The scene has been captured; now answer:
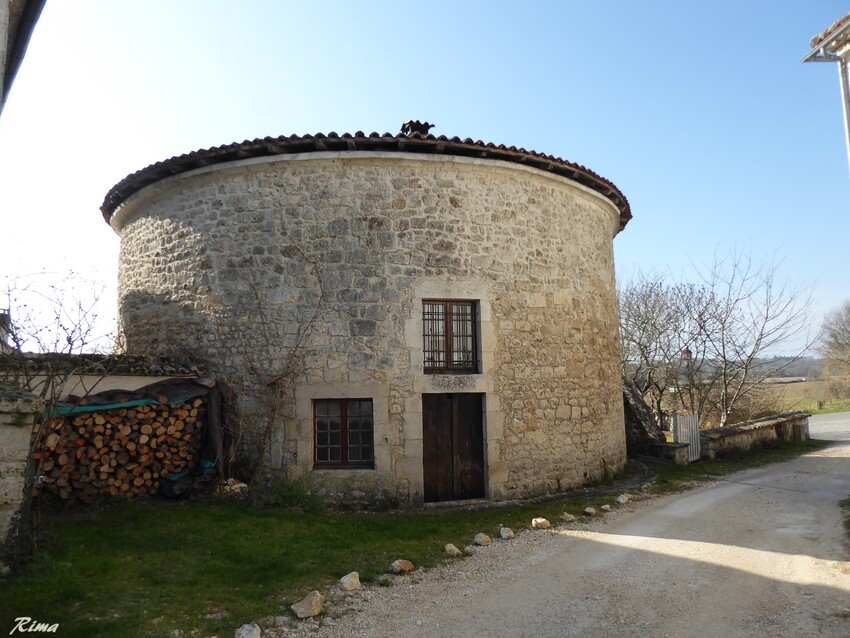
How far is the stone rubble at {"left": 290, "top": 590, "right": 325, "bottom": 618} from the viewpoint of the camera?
4398 millimetres

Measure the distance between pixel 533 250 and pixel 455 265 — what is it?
58.8 inches

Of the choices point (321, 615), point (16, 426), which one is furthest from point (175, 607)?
point (16, 426)

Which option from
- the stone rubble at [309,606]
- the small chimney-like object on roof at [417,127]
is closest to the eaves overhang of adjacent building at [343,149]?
the small chimney-like object on roof at [417,127]

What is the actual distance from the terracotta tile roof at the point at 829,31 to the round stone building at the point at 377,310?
3.53 m

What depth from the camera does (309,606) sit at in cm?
444

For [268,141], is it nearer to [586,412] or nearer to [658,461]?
[586,412]

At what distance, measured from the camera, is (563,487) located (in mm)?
9055

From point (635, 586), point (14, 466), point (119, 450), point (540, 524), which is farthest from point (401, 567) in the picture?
point (119, 450)

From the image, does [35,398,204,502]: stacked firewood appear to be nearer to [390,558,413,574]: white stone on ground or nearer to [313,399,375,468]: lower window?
[313,399,375,468]: lower window

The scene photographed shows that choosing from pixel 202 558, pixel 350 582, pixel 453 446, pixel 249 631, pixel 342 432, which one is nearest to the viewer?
pixel 249 631

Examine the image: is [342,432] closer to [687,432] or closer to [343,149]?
[343,149]

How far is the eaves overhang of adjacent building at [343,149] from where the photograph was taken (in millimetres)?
8234

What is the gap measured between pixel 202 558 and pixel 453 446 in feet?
12.8

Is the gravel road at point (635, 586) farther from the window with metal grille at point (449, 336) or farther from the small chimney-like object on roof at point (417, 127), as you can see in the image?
the small chimney-like object on roof at point (417, 127)
